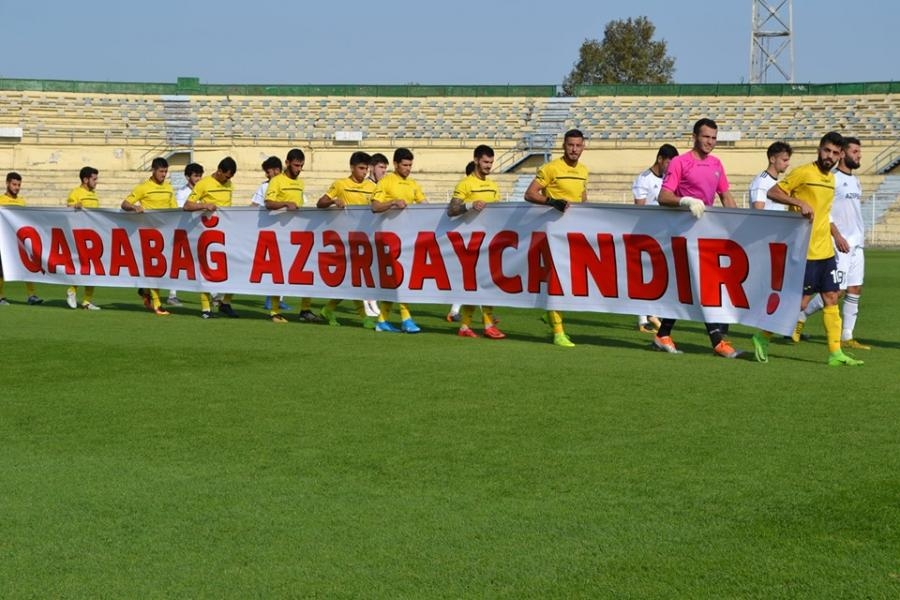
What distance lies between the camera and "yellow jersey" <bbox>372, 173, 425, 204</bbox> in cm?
1345

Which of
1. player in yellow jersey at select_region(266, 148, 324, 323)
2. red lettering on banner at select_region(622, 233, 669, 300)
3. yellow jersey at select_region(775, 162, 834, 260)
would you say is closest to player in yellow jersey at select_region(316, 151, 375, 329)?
player in yellow jersey at select_region(266, 148, 324, 323)

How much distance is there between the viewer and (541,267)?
1211 cm

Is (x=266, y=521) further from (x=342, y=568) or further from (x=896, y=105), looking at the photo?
(x=896, y=105)

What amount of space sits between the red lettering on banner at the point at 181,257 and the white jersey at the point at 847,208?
Result: 7.60 m

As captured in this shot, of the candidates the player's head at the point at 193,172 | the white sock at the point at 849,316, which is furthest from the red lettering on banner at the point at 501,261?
the player's head at the point at 193,172

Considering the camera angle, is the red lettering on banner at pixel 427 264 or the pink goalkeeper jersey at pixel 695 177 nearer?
the pink goalkeeper jersey at pixel 695 177

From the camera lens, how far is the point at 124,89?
171 feet

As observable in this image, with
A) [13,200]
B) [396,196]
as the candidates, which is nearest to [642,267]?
[396,196]

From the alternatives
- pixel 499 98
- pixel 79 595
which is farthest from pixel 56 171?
pixel 79 595

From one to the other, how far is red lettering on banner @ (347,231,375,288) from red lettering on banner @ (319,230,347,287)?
0.41 feet

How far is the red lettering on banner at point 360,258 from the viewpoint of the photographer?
44.4ft

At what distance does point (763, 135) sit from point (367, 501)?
45363mm

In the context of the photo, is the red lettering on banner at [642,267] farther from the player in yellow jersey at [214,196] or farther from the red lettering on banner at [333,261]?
the player in yellow jersey at [214,196]

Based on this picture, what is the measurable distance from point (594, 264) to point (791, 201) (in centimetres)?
210
